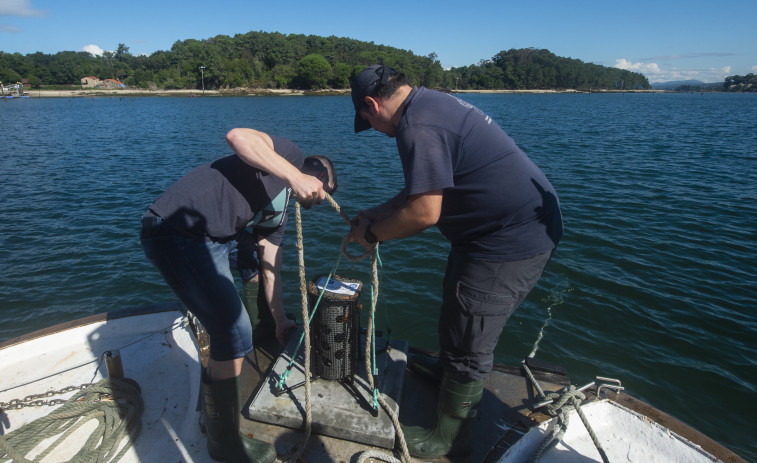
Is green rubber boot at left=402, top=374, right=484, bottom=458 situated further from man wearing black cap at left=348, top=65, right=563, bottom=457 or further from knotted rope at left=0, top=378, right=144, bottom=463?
knotted rope at left=0, top=378, right=144, bottom=463

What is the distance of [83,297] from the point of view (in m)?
7.96

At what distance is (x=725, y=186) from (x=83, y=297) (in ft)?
63.5

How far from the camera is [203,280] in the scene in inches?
93.0

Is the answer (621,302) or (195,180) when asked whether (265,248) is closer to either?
(195,180)

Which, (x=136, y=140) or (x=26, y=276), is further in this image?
(x=136, y=140)

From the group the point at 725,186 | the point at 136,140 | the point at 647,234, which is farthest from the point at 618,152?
the point at 136,140

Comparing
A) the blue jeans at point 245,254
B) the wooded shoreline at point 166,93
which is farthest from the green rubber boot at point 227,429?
the wooded shoreline at point 166,93

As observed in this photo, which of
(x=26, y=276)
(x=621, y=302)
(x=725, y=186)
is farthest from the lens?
(x=725, y=186)

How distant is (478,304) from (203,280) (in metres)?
1.64

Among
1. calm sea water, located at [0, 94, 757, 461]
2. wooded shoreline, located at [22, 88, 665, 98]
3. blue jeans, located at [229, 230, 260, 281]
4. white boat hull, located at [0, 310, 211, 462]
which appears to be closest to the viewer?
white boat hull, located at [0, 310, 211, 462]

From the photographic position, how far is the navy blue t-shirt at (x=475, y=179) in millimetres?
2102

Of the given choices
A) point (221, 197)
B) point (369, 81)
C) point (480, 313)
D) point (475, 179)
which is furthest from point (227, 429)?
point (369, 81)

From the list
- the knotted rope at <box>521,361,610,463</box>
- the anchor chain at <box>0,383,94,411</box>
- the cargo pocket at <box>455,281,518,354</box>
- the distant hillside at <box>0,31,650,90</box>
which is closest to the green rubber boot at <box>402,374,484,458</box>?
the cargo pocket at <box>455,281,518,354</box>

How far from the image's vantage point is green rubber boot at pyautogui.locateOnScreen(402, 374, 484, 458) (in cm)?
264
